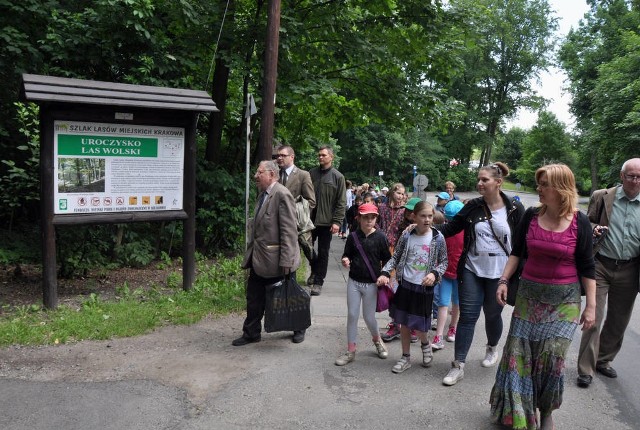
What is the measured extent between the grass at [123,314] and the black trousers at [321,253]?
109 cm

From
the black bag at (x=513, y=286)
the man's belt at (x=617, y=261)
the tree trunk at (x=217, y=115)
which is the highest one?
the tree trunk at (x=217, y=115)

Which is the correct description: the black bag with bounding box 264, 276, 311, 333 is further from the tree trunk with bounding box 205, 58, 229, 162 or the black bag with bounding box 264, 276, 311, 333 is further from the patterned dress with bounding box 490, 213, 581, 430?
the tree trunk with bounding box 205, 58, 229, 162

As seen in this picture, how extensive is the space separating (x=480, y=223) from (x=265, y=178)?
2.11 metres

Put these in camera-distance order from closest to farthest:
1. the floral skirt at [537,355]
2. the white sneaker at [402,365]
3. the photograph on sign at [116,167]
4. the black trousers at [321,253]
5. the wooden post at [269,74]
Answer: the floral skirt at [537,355]
the white sneaker at [402,365]
the photograph on sign at [116,167]
the wooden post at [269,74]
the black trousers at [321,253]

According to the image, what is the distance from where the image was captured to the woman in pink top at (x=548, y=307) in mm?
3557

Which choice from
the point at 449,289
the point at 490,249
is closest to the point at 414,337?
the point at 449,289

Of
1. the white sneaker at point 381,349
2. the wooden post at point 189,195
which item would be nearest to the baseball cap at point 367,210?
the white sneaker at point 381,349

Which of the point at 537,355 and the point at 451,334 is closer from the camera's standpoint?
the point at 537,355

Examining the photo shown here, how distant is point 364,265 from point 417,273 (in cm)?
48

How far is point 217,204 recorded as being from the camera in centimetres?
996

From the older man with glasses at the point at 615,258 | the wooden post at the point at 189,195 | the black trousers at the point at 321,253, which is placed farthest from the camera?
the black trousers at the point at 321,253

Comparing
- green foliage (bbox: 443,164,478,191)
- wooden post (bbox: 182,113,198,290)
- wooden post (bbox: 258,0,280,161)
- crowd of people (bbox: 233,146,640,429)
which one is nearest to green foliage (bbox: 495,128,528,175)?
green foliage (bbox: 443,164,478,191)

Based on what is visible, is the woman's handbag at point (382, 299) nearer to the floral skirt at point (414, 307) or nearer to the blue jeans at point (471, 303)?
the floral skirt at point (414, 307)

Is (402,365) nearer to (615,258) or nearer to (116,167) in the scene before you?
(615,258)
